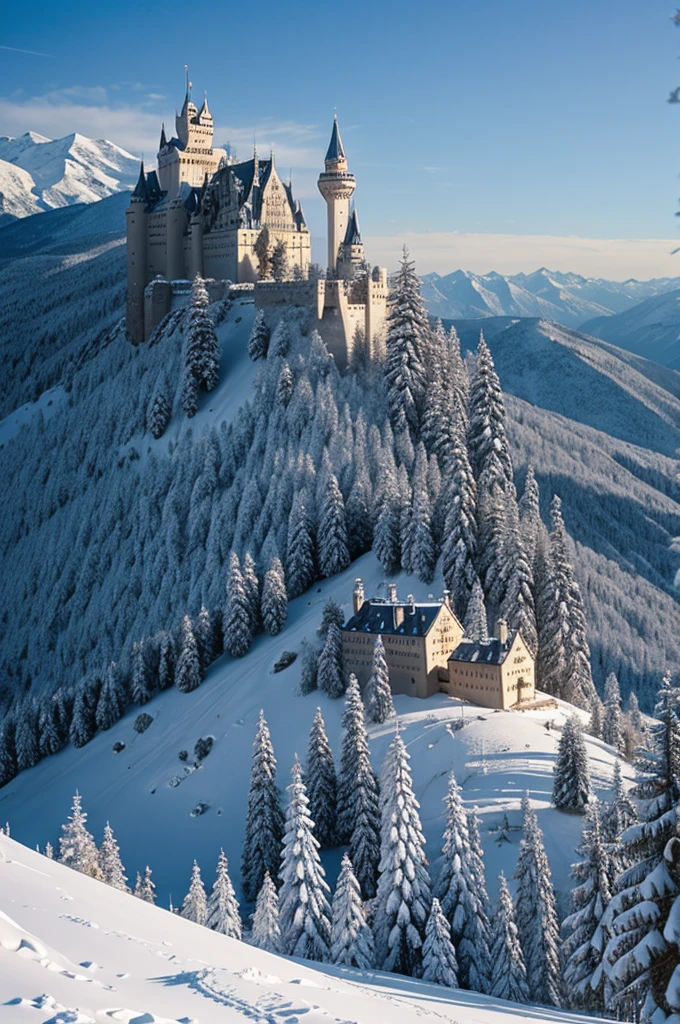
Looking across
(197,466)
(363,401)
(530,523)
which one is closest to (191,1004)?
(530,523)

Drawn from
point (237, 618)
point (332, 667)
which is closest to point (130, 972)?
A: point (332, 667)

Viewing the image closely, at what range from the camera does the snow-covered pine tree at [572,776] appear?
158 ft

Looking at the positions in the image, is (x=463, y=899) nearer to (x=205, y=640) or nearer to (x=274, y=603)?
(x=274, y=603)

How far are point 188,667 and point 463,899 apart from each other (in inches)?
1516

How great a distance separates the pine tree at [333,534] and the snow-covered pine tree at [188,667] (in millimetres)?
11085

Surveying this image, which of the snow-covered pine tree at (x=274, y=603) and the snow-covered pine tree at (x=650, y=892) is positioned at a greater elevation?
the snow-covered pine tree at (x=650, y=892)

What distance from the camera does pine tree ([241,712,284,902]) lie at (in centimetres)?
5416

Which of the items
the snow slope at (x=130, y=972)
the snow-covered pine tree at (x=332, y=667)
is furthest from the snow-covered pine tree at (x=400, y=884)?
the snow-covered pine tree at (x=332, y=667)

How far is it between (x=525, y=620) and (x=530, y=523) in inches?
335

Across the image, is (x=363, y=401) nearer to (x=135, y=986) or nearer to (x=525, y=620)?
(x=525, y=620)

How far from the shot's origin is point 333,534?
77.2 meters

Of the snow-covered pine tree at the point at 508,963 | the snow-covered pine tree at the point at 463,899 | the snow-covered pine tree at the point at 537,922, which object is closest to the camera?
the snow-covered pine tree at the point at 508,963

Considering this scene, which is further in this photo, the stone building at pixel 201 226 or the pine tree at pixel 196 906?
the stone building at pixel 201 226

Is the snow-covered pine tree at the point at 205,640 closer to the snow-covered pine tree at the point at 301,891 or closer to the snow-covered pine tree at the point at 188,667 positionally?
the snow-covered pine tree at the point at 188,667
